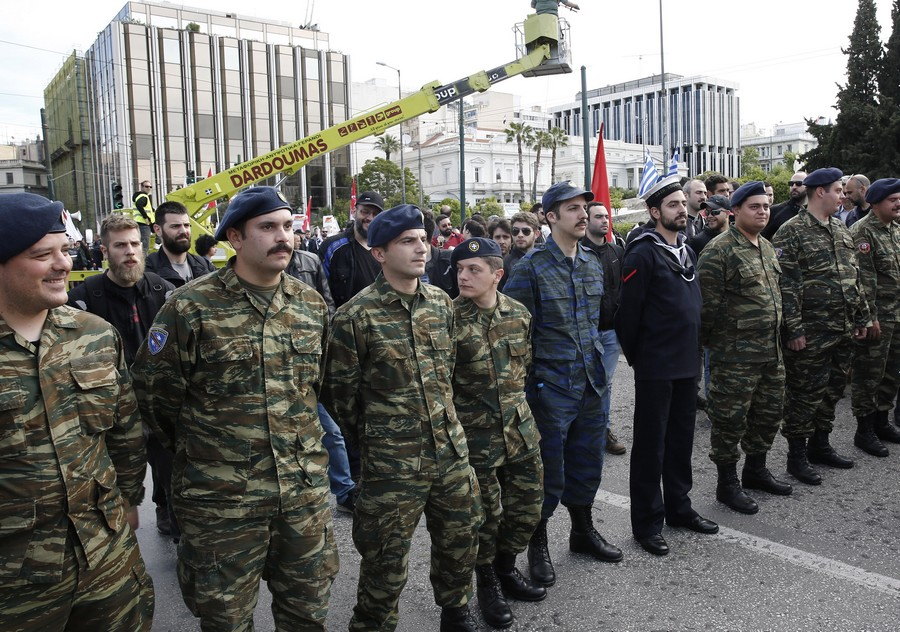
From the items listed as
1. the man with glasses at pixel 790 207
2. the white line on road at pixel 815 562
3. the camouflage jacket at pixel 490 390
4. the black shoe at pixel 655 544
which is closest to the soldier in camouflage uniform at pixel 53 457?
the camouflage jacket at pixel 490 390

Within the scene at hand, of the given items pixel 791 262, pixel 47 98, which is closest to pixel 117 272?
pixel 791 262

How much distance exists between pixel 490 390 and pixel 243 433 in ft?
4.49

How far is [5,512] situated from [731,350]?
14.0ft

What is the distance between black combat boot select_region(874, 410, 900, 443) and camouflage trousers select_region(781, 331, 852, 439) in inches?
39.0

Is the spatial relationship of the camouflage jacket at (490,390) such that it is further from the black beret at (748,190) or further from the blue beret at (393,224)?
the black beret at (748,190)

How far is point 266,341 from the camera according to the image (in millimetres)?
2771

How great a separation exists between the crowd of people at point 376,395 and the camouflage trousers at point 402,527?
13 millimetres

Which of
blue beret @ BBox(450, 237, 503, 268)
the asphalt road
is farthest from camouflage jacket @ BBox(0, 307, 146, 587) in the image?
blue beret @ BBox(450, 237, 503, 268)

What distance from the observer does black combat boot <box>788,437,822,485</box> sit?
532 centimetres

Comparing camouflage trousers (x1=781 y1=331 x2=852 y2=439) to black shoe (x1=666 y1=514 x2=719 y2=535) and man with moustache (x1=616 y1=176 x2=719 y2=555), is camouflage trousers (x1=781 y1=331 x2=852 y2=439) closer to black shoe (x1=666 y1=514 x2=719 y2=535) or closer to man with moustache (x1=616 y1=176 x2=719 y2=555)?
black shoe (x1=666 y1=514 x2=719 y2=535)

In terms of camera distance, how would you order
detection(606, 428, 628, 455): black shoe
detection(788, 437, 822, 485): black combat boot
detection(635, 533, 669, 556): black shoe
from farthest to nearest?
detection(606, 428, 628, 455): black shoe < detection(788, 437, 822, 485): black combat boot < detection(635, 533, 669, 556): black shoe

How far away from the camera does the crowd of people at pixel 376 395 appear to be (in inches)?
92.8

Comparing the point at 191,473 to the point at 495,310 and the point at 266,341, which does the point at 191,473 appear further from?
Result: the point at 495,310

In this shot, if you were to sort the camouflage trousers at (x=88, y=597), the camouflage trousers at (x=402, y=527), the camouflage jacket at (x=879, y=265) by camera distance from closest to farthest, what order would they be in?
the camouflage trousers at (x=88, y=597)
the camouflage trousers at (x=402, y=527)
the camouflage jacket at (x=879, y=265)
